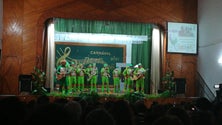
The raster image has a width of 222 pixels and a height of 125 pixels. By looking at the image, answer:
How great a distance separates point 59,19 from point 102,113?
11.6m

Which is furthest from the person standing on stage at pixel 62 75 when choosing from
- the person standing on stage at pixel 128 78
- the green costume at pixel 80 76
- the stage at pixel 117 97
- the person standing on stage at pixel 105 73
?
the person standing on stage at pixel 128 78

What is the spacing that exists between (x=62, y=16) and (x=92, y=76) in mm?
2929

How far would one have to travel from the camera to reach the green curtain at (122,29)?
44.1 feet

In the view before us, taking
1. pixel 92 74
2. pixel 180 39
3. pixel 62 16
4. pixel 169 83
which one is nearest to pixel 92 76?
pixel 92 74

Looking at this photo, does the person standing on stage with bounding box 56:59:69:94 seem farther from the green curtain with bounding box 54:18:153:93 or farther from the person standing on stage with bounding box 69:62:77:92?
the green curtain with bounding box 54:18:153:93

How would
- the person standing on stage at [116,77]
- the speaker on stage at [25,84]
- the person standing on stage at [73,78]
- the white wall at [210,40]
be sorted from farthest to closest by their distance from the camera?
the person standing on stage at [116,77], the white wall at [210,40], the person standing on stage at [73,78], the speaker on stage at [25,84]

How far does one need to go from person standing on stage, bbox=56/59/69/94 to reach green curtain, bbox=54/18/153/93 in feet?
6.21

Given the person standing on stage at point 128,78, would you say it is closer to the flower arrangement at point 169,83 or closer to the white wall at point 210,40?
the flower arrangement at point 169,83

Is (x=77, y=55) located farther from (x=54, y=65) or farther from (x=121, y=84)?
(x=121, y=84)

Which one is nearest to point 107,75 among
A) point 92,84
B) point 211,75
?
point 92,84

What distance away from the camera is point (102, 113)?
2.17m

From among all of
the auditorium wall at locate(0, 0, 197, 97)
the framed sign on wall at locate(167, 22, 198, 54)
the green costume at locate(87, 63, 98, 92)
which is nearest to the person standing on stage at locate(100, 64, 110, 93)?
the green costume at locate(87, 63, 98, 92)

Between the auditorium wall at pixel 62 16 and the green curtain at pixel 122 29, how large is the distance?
261mm

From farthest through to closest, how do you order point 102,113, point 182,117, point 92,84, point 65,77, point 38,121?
point 92,84 → point 65,77 → point 182,117 → point 102,113 → point 38,121
